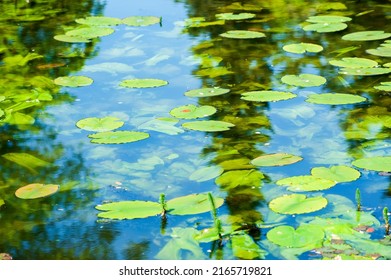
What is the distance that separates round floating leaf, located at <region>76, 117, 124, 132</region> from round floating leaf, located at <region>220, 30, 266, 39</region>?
1.25 m

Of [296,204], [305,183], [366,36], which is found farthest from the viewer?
[366,36]

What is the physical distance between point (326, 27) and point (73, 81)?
4.88 feet

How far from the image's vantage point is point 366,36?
12.3 feet

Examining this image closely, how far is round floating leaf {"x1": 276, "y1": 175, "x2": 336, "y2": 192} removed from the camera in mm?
2184

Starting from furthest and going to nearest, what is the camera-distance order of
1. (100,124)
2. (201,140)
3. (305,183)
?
(100,124), (201,140), (305,183)

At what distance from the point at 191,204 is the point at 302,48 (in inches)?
67.3

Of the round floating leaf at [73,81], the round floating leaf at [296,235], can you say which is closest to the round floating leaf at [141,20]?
the round floating leaf at [73,81]

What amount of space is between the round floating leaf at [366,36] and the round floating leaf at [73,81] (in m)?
1.36

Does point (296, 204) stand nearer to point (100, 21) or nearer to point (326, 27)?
point (326, 27)

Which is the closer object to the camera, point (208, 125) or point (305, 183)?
point (305, 183)

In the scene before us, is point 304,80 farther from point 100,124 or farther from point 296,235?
point 296,235

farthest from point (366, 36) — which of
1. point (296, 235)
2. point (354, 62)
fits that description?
point (296, 235)

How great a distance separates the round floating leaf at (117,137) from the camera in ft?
8.54
